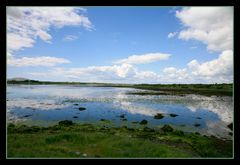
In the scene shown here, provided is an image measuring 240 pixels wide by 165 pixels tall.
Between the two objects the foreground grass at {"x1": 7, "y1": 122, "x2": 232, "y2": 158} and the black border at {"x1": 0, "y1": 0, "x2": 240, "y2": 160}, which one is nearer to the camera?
the black border at {"x1": 0, "y1": 0, "x2": 240, "y2": 160}

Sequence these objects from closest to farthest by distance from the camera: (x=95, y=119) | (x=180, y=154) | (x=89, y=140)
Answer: (x=180, y=154)
(x=89, y=140)
(x=95, y=119)

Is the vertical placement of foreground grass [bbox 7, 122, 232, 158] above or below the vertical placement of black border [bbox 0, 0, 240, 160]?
below
